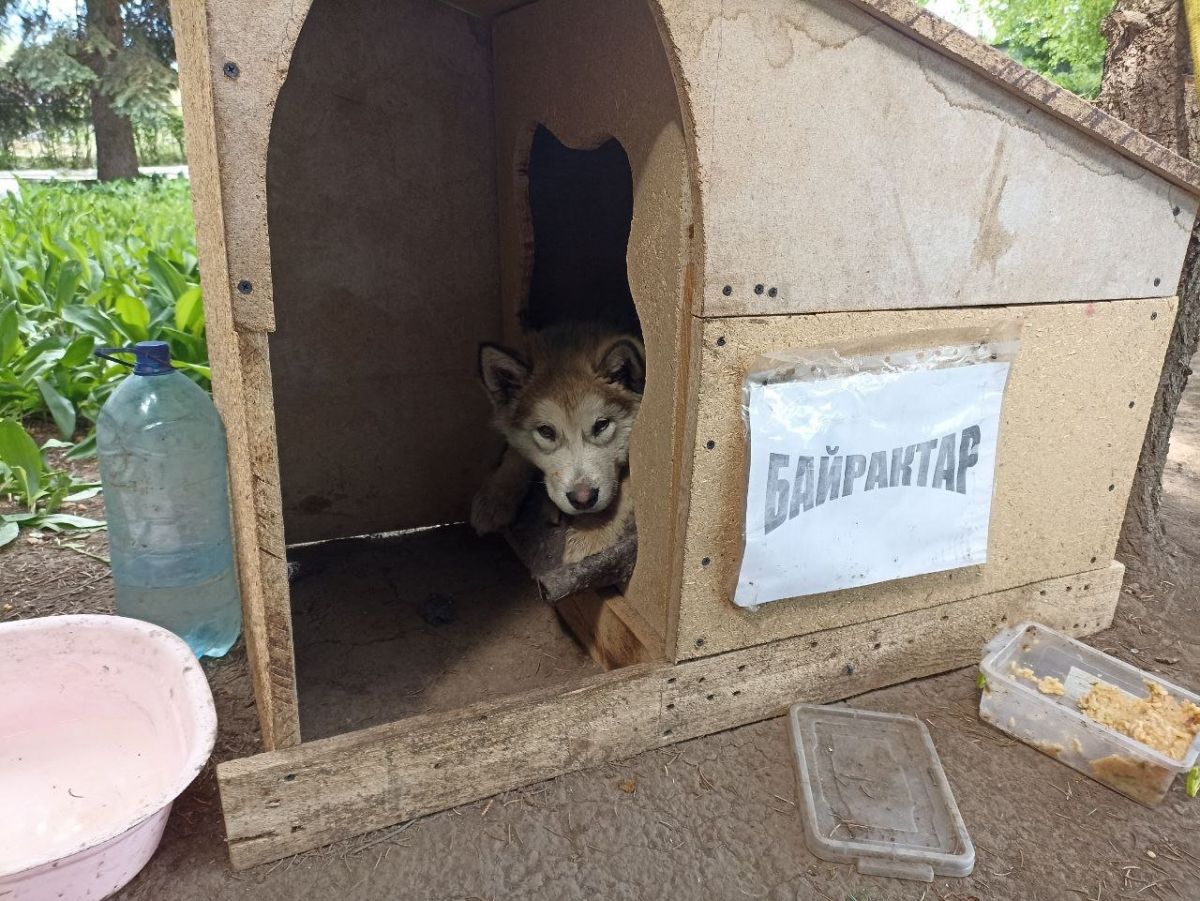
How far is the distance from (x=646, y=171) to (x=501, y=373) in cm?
101

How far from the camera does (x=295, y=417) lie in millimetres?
2887

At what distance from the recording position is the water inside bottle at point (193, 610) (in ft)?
8.39

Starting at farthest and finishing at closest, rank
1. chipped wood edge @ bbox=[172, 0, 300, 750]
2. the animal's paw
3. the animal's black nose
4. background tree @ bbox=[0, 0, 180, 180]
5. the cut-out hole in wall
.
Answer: background tree @ bbox=[0, 0, 180, 180]
the cut-out hole in wall
the animal's paw
the animal's black nose
chipped wood edge @ bbox=[172, 0, 300, 750]

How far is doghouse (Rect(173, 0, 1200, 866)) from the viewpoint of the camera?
5.27 ft

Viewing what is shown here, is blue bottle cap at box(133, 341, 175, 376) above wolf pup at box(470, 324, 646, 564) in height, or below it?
above

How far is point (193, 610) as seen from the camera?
261cm

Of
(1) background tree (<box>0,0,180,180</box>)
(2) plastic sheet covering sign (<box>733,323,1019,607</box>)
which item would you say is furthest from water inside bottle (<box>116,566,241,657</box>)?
(1) background tree (<box>0,0,180,180</box>)

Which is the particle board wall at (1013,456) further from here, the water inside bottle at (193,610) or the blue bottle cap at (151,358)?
the water inside bottle at (193,610)

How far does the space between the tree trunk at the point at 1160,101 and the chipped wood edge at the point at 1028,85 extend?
A: 2.14ft

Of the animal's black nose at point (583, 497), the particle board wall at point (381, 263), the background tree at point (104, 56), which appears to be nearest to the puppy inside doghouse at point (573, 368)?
the animal's black nose at point (583, 497)

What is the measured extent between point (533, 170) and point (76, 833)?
7.93 ft

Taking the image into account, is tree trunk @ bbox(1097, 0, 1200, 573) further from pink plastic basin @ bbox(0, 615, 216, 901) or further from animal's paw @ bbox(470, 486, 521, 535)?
pink plastic basin @ bbox(0, 615, 216, 901)

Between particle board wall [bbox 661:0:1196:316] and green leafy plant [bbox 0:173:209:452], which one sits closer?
particle board wall [bbox 661:0:1196:316]

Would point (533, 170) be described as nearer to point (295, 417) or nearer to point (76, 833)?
point (295, 417)
